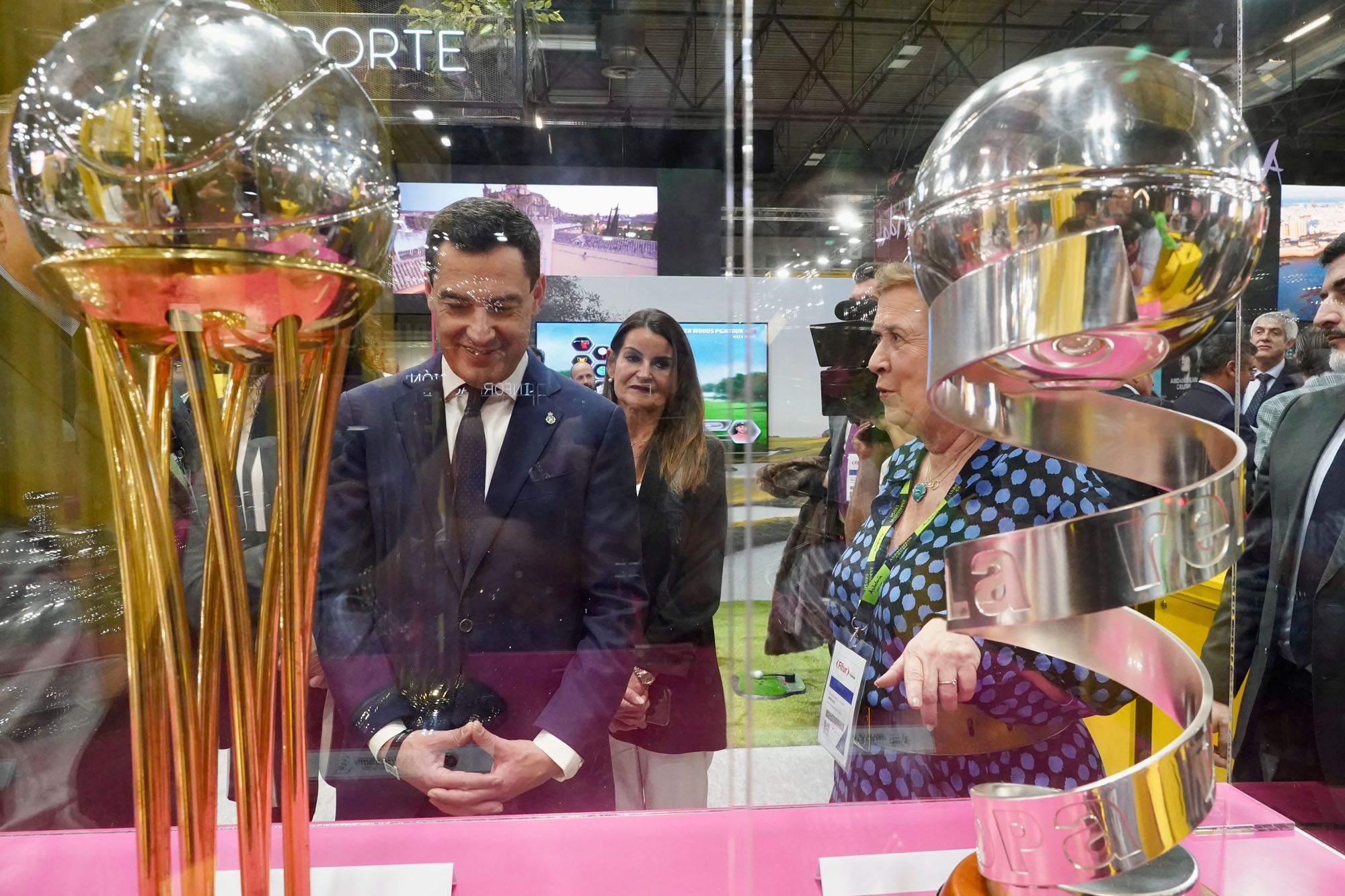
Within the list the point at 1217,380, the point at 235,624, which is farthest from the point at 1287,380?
→ the point at 235,624

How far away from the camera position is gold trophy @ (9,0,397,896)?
2.03ft

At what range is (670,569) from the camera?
5.31ft

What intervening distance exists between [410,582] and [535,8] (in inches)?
38.9

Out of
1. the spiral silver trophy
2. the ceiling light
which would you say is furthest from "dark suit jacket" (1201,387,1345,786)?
the spiral silver trophy

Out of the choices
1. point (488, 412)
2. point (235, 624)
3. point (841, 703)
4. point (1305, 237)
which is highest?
point (1305, 237)

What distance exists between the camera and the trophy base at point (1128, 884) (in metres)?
0.73

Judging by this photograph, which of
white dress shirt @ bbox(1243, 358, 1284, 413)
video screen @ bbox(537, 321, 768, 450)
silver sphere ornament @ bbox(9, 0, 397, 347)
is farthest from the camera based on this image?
white dress shirt @ bbox(1243, 358, 1284, 413)

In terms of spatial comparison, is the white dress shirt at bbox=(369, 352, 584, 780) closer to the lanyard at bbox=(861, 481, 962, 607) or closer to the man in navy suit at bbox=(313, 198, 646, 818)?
the man in navy suit at bbox=(313, 198, 646, 818)

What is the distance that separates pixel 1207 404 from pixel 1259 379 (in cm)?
55

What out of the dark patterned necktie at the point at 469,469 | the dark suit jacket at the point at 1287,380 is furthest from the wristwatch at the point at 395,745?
the dark suit jacket at the point at 1287,380

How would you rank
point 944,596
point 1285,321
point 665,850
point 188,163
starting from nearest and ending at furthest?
point 188,163 < point 665,850 < point 944,596 < point 1285,321

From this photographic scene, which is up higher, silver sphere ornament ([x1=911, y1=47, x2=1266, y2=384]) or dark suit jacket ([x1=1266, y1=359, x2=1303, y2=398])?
silver sphere ornament ([x1=911, y1=47, x2=1266, y2=384])

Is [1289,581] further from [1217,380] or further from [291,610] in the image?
[291,610]

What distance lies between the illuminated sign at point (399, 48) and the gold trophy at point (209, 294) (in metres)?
0.79
